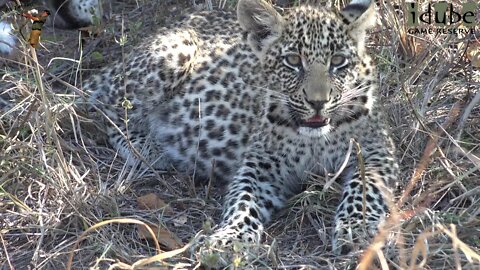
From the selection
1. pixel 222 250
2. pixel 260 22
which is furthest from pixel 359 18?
pixel 222 250

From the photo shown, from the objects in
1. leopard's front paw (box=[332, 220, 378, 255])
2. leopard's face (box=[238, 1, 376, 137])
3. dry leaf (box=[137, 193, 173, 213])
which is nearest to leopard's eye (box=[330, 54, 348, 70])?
leopard's face (box=[238, 1, 376, 137])

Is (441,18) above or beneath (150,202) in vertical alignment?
above

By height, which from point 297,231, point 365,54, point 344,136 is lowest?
point 297,231

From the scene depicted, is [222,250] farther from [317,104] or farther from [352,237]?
[317,104]

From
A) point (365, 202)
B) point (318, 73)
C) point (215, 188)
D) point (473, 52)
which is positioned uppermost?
point (318, 73)

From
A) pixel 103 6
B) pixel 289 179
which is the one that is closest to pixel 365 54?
pixel 289 179

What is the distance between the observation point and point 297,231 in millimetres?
5641

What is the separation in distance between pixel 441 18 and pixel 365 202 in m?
2.37

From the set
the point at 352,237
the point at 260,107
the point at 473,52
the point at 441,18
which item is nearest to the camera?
the point at 352,237

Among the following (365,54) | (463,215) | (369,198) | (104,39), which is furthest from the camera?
(104,39)

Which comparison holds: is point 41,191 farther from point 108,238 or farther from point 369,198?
point 369,198

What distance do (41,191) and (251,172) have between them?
1.32 meters

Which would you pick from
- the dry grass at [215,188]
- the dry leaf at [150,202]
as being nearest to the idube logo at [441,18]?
the dry grass at [215,188]

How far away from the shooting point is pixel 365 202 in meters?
5.03
